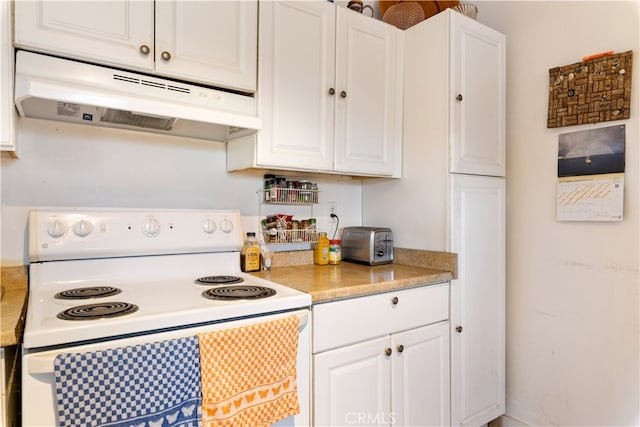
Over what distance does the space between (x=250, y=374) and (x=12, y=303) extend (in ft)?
2.48

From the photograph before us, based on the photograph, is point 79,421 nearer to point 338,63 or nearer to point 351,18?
point 338,63

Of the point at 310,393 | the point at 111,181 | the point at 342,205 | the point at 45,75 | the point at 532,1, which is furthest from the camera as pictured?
the point at 342,205

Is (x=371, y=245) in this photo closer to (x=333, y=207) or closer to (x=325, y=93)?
(x=333, y=207)

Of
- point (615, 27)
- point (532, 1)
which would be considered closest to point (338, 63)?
point (532, 1)

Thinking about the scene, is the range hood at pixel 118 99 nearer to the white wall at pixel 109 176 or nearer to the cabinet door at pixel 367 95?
the white wall at pixel 109 176

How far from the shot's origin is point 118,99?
120 cm

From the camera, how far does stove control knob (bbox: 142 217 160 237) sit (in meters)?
1.50

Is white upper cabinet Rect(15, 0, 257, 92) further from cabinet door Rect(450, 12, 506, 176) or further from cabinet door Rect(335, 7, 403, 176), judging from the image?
cabinet door Rect(450, 12, 506, 176)

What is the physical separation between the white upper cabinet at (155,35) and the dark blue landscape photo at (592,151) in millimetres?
1495

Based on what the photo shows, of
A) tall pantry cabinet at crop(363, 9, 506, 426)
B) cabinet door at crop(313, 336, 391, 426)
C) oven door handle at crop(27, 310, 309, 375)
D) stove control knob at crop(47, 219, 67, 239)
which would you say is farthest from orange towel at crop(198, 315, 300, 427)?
tall pantry cabinet at crop(363, 9, 506, 426)

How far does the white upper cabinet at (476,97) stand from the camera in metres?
1.79

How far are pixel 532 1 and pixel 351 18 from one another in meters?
0.99

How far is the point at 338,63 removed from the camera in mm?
1788

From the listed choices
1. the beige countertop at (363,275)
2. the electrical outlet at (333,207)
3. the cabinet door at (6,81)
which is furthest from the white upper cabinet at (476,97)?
the cabinet door at (6,81)
